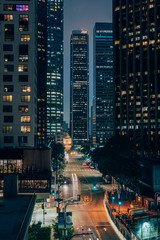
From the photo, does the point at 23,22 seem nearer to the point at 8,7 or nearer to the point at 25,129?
the point at 8,7

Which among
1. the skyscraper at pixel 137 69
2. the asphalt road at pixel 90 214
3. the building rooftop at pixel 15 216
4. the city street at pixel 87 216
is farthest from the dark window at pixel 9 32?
the skyscraper at pixel 137 69

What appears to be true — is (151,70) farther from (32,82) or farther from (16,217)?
(16,217)

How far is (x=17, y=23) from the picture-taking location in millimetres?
83000

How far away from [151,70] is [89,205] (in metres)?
130

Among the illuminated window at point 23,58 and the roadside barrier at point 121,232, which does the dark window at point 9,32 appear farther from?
the roadside barrier at point 121,232

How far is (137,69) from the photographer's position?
184 meters

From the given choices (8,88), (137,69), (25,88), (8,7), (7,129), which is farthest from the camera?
(137,69)

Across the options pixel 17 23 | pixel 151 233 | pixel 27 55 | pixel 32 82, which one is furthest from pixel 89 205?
pixel 17 23

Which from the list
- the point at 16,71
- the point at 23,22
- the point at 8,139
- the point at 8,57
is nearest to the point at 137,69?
the point at 23,22

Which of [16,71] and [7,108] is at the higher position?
[16,71]

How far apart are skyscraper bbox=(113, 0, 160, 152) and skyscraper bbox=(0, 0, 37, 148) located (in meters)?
107

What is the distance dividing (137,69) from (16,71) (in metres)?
118

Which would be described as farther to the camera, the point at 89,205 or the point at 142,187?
the point at 142,187

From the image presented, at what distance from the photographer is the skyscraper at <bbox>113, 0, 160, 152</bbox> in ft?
582
